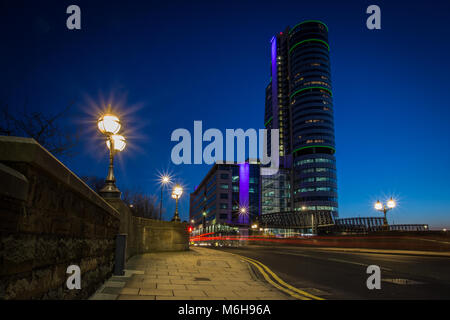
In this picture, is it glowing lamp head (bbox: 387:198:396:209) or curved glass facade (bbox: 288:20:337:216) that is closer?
glowing lamp head (bbox: 387:198:396:209)

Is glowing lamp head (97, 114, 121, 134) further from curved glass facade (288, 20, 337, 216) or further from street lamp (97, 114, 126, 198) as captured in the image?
curved glass facade (288, 20, 337, 216)

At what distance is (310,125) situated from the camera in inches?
5305

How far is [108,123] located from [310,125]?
13390 cm

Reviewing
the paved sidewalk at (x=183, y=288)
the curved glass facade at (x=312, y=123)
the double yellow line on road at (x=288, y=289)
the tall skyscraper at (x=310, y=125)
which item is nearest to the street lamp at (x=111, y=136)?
the paved sidewalk at (x=183, y=288)

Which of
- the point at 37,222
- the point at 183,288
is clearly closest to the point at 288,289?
the point at 183,288

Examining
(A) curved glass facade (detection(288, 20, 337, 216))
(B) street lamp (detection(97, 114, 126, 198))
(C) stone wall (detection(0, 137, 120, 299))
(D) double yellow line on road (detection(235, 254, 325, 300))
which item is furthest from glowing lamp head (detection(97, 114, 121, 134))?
(A) curved glass facade (detection(288, 20, 337, 216))

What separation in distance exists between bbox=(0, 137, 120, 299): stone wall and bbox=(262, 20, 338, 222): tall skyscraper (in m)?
128

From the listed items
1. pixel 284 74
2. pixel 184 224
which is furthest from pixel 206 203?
pixel 184 224

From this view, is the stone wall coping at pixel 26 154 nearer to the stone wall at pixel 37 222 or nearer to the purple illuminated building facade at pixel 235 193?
the stone wall at pixel 37 222

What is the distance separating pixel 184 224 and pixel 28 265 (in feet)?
65.0

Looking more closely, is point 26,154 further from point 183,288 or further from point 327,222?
point 327,222

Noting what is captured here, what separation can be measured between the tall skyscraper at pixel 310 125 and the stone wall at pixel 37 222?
128 m

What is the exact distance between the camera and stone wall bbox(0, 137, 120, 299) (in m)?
2.21

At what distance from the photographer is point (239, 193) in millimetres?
124625
